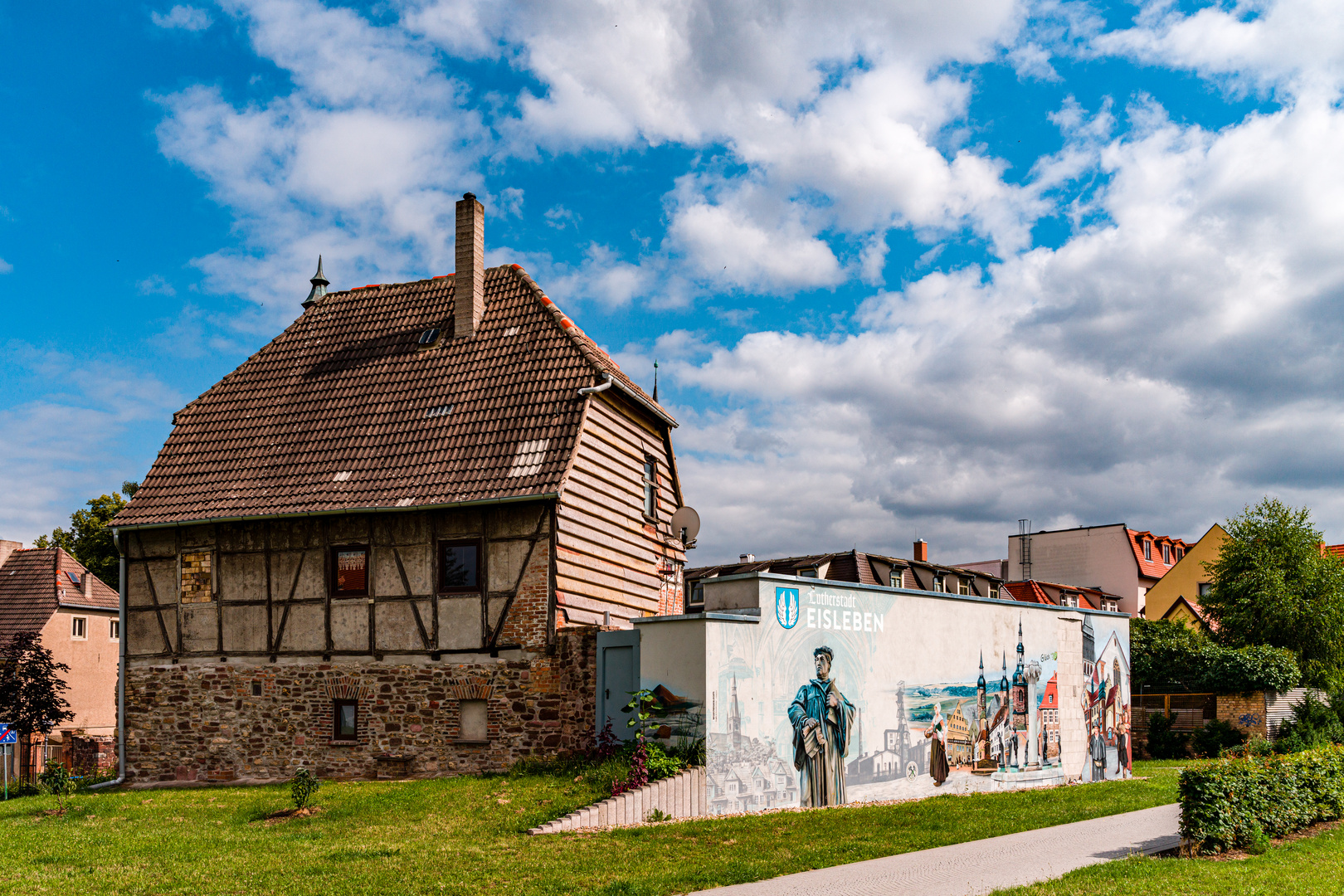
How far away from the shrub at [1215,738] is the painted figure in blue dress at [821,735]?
65.8 ft

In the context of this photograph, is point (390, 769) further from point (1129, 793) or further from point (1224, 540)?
point (1224, 540)

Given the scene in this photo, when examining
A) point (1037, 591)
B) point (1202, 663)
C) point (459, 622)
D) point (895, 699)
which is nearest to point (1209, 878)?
point (895, 699)

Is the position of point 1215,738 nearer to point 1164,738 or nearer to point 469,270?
point 1164,738

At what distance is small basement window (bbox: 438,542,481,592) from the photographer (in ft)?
60.7

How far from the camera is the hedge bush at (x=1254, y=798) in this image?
12102mm

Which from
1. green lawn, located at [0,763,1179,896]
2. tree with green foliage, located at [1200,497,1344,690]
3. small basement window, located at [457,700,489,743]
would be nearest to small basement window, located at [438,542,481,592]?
small basement window, located at [457,700,489,743]

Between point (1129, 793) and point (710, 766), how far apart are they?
9502mm

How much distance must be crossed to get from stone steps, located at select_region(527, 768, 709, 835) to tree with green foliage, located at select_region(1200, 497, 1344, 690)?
29246 mm

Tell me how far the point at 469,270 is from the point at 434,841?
1264cm

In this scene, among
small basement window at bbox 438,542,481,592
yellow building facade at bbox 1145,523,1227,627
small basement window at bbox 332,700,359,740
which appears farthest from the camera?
yellow building facade at bbox 1145,523,1227,627

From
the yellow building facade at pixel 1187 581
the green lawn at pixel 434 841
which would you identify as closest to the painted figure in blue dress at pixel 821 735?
the green lawn at pixel 434 841

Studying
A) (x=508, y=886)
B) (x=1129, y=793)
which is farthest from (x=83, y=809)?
(x=1129, y=793)

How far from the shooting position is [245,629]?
19.8 m

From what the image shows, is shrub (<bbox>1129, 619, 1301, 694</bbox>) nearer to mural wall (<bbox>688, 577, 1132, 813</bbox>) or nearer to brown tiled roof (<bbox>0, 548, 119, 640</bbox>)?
mural wall (<bbox>688, 577, 1132, 813</bbox>)
